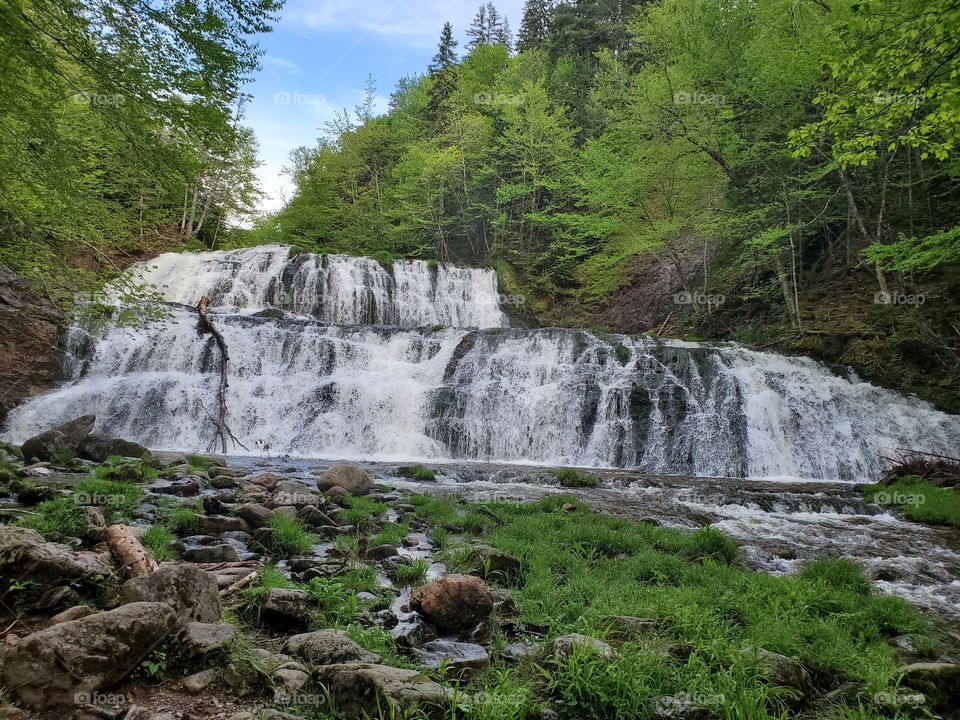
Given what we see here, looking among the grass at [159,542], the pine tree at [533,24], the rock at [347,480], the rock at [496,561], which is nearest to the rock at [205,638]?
the grass at [159,542]

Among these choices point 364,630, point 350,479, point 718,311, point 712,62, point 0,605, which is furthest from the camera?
point 718,311

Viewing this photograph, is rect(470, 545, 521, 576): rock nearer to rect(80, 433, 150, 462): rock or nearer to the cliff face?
rect(80, 433, 150, 462): rock

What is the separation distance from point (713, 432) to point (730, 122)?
13574 millimetres

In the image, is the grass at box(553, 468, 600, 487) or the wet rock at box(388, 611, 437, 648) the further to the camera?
the grass at box(553, 468, 600, 487)

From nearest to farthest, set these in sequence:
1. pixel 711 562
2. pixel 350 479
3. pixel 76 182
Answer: pixel 711 562 < pixel 76 182 < pixel 350 479

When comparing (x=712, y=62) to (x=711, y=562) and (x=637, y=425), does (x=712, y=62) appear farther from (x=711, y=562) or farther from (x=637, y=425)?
(x=711, y=562)

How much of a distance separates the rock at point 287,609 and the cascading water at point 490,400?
10.8 m

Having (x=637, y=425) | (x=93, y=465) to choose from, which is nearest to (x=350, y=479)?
(x=93, y=465)

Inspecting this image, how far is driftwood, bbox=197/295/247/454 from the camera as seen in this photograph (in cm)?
1401

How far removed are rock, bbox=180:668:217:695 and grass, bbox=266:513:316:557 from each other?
2.59 m

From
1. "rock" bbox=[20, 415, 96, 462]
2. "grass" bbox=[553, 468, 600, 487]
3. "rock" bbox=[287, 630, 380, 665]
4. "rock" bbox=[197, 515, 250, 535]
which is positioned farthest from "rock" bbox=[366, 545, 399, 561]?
"rock" bbox=[20, 415, 96, 462]

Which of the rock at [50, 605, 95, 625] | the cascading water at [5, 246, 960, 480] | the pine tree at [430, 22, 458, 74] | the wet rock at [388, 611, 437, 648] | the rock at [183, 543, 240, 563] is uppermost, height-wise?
the pine tree at [430, 22, 458, 74]

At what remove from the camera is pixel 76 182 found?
738 cm

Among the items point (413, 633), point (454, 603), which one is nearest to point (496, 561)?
point (454, 603)
